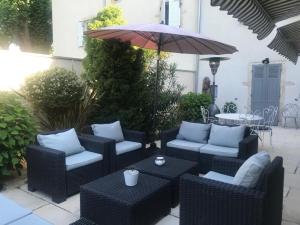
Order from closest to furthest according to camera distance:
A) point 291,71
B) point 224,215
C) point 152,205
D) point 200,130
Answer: point 224,215 < point 152,205 < point 200,130 < point 291,71

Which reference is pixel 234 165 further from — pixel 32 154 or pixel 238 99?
pixel 238 99

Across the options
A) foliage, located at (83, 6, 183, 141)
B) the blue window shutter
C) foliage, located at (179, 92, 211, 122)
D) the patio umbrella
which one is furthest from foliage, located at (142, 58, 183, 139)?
the blue window shutter

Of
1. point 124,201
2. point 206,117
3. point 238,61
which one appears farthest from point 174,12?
point 124,201

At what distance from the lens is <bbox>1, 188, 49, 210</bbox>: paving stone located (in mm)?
3549

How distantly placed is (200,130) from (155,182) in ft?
6.86

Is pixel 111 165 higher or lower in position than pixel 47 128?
lower

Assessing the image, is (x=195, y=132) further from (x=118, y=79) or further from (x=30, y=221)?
(x=30, y=221)

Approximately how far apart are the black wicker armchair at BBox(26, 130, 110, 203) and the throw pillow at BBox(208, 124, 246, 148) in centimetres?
202

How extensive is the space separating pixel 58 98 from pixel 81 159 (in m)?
1.81

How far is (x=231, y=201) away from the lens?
2500mm

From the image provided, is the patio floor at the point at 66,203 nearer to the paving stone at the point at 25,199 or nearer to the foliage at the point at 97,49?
the paving stone at the point at 25,199

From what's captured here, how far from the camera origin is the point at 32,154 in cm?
386

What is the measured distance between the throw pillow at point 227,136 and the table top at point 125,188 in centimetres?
179

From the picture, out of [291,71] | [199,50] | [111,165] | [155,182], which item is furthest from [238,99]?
[155,182]
